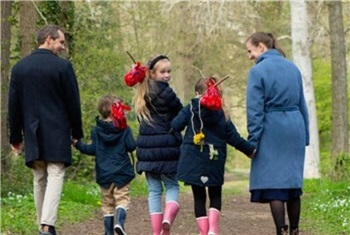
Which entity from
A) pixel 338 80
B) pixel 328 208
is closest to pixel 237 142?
pixel 328 208

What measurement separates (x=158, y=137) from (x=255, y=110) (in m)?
1.23

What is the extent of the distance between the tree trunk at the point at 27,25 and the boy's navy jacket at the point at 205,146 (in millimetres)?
8664

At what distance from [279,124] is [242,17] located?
20.5 metres

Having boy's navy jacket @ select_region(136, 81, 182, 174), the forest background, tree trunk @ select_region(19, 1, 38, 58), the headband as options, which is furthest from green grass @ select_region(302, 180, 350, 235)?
tree trunk @ select_region(19, 1, 38, 58)

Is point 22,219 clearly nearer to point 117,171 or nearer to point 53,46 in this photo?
point 117,171

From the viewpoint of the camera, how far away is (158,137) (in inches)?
360

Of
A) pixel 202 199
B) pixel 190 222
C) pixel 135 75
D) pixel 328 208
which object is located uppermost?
pixel 135 75

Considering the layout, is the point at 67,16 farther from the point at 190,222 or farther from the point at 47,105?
the point at 47,105

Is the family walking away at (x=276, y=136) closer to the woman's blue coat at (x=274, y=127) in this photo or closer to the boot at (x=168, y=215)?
the woman's blue coat at (x=274, y=127)

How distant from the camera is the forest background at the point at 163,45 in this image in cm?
1708

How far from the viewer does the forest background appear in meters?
17.1

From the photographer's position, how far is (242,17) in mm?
28594

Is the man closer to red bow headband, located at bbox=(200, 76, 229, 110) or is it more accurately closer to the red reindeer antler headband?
the red reindeer antler headband

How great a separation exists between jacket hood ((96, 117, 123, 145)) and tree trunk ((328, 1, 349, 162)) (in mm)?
12612
